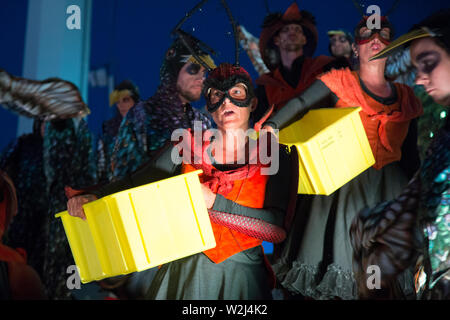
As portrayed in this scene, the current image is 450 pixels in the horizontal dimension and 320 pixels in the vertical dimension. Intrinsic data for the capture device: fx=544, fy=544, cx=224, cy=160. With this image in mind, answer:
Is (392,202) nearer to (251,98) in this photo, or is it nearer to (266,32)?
(251,98)

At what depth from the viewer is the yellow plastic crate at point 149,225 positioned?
204cm

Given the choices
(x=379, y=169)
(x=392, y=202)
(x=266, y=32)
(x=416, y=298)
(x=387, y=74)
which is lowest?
(x=416, y=298)

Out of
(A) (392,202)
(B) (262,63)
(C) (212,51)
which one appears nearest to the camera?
(A) (392,202)

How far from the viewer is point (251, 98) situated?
7.88ft

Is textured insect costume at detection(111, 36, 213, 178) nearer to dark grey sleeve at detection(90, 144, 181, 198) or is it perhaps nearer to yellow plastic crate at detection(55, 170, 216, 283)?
dark grey sleeve at detection(90, 144, 181, 198)

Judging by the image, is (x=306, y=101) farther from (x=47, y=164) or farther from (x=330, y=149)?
(x=47, y=164)

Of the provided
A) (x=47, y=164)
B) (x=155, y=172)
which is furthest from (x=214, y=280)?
(x=47, y=164)

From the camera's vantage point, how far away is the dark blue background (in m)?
2.82

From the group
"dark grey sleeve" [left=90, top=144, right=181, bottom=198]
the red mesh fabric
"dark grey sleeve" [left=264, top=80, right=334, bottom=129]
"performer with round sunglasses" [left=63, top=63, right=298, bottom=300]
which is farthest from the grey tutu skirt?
"dark grey sleeve" [left=264, top=80, right=334, bottom=129]

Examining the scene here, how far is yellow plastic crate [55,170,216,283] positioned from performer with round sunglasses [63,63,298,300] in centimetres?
10

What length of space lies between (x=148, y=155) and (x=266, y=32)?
91 centimetres

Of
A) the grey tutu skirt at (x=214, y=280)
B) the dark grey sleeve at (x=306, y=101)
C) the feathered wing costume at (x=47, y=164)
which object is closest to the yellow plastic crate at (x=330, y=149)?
the dark grey sleeve at (x=306, y=101)

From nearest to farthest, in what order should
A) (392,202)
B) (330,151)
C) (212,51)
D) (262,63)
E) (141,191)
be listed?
(141,191), (330,151), (392,202), (212,51), (262,63)

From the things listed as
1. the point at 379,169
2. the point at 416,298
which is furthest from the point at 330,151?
the point at 416,298
